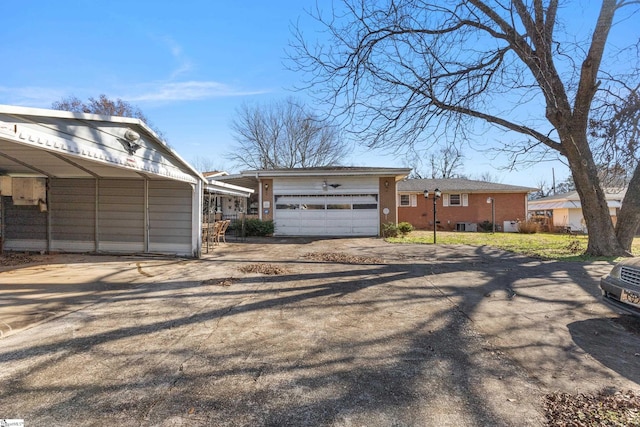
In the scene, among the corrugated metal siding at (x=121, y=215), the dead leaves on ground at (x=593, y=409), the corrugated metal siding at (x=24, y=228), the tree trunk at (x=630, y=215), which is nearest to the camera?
the dead leaves on ground at (x=593, y=409)

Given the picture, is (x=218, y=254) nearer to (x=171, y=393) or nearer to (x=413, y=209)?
(x=171, y=393)

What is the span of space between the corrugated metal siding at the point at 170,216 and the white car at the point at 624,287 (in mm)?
9031

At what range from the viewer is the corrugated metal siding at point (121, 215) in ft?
31.7

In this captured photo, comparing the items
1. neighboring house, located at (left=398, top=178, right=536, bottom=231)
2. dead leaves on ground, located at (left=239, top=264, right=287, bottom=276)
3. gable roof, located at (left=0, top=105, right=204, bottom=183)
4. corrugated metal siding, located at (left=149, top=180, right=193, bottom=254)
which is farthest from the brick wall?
gable roof, located at (left=0, top=105, right=204, bottom=183)

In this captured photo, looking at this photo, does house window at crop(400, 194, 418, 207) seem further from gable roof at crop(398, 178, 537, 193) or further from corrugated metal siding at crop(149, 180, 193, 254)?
corrugated metal siding at crop(149, 180, 193, 254)

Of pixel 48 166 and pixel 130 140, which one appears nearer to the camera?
pixel 130 140

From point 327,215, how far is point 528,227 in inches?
532

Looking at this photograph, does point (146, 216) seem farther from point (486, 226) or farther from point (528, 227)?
point (528, 227)

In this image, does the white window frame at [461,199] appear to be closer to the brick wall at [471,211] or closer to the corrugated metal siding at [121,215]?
the brick wall at [471,211]

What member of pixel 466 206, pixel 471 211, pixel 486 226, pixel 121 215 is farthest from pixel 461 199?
pixel 121 215

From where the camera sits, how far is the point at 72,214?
9859mm

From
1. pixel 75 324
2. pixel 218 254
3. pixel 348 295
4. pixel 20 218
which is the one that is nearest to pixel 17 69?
pixel 20 218

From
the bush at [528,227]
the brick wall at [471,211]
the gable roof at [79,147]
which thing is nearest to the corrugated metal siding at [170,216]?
the gable roof at [79,147]

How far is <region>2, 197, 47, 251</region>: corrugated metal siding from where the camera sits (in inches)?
389
